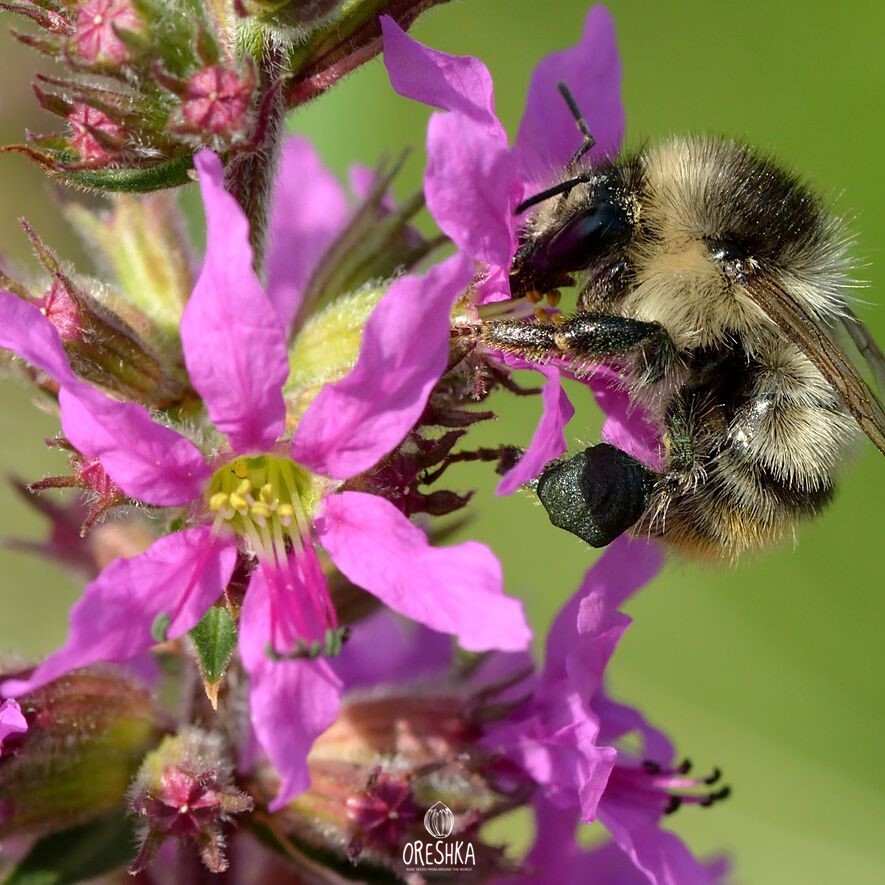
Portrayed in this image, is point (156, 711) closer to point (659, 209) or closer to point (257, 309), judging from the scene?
point (257, 309)

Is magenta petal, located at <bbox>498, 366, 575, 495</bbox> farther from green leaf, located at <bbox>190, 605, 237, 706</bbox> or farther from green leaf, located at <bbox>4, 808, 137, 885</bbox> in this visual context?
green leaf, located at <bbox>4, 808, 137, 885</bbox>

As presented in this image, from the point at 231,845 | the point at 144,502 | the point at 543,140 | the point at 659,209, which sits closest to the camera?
the point at 144,502

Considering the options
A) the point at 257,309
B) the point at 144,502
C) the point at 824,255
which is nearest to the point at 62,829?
the point at 144,502

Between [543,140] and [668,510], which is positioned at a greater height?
[543,140]

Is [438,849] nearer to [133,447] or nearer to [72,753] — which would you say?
[72,753]

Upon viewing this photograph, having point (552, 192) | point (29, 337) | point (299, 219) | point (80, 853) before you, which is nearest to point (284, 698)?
point (29, 337)

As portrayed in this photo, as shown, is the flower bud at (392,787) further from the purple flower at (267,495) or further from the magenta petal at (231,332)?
the magenta petal at (231,332)
